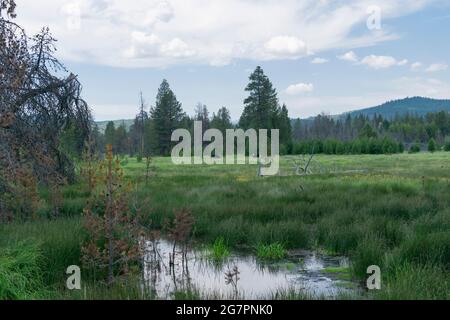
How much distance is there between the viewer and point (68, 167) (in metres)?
13.4

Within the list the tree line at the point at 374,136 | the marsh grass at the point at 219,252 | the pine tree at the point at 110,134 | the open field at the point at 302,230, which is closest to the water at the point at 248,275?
the marsh grass at the point at 219,252

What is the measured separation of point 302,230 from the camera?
34.5 feet

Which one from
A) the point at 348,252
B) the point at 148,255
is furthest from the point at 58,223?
the point at 348,252

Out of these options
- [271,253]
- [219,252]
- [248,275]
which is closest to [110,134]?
[219,252]

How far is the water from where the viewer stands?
284 inches

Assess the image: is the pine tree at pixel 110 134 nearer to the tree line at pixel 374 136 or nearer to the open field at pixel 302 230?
the tree line at pixel 374 136

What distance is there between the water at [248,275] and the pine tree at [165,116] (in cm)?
5877

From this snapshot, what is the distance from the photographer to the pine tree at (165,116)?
6788 centimetres

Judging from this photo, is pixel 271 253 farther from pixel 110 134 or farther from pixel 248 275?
pixel 110 134

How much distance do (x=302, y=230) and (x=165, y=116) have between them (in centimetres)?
5842

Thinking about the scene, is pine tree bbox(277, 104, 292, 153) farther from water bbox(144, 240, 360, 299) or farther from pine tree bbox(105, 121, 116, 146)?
water bbox(144, 240, 360, 299)

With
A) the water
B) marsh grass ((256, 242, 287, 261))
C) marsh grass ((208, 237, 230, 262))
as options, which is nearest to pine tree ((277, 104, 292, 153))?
marsh grass ((208, 237, 230, 262))
